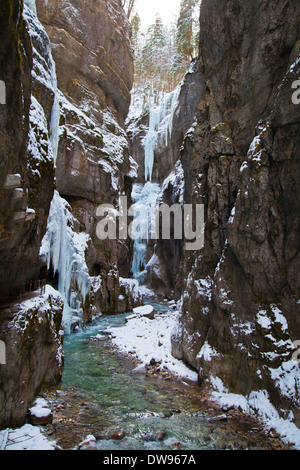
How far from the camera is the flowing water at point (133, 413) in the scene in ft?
22.0

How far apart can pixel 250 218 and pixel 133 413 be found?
6.47 m

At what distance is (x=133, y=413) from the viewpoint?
8.05 m

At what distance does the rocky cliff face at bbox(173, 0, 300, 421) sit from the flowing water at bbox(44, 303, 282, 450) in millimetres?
1197

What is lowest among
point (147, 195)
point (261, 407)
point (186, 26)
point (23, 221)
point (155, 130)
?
point (261, 407)

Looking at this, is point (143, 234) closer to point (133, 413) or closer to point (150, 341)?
point (150, 341)

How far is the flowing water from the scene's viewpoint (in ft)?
22.0

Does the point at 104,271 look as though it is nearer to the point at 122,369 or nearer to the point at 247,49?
the point at 122,369

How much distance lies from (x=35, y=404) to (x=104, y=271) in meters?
16.3

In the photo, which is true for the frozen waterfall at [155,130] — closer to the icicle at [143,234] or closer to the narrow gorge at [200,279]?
the icicle at [143,234]

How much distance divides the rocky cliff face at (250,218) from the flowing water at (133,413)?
120 centimetres

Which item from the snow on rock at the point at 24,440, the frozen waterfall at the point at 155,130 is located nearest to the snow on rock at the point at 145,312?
the snow on rock at the point at 24,440

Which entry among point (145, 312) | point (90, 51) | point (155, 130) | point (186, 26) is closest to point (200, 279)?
point (145, 312)

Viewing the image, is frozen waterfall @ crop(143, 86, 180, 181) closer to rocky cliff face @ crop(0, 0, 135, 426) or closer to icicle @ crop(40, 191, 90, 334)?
rocky cliff face @ crop(0, 0, 135, 426)

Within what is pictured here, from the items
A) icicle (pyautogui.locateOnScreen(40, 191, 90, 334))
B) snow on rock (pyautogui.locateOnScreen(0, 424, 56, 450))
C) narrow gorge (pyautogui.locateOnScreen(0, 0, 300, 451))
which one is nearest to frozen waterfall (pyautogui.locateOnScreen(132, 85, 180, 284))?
icicle (pyautogui.locateOnScreen(40, 191, 90, 334))
